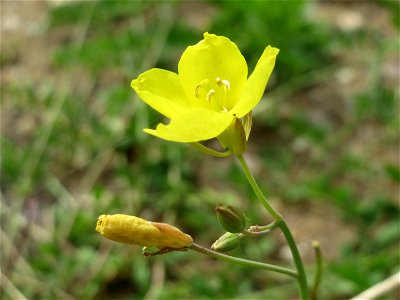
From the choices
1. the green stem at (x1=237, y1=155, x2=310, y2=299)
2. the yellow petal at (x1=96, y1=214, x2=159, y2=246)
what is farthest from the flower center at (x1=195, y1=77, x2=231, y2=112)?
the yellow petal at (x1=96, y1=214, x2=159, y2=246)

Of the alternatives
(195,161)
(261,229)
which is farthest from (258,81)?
(195,161)

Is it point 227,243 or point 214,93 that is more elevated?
point 214,93

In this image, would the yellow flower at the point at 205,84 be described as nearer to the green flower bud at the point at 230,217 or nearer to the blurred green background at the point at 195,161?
the green flower bud at the point at 230,217

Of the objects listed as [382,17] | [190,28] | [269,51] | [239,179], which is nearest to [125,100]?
[190,28]

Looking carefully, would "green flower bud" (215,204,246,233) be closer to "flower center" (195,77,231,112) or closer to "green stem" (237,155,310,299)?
"green stem" (237,155,310,299)

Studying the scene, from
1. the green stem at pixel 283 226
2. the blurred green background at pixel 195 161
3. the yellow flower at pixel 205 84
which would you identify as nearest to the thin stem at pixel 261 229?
the green stem at pixel 283 226

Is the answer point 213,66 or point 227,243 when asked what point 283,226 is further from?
point 213,66

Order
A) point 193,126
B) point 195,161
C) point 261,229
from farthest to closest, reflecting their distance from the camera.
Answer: point 195,161 < point 261,229 < point 193,126
